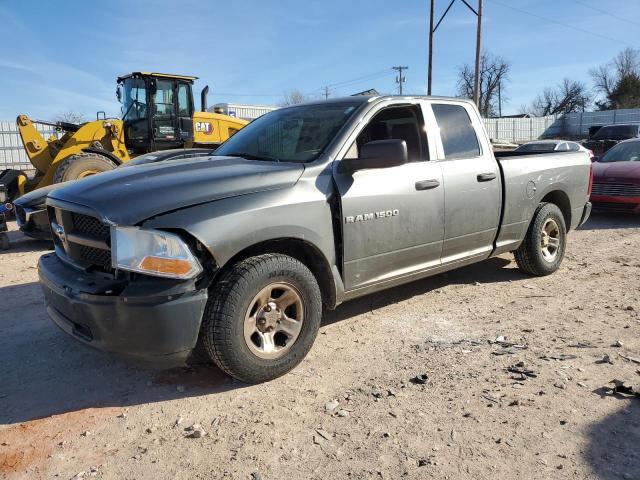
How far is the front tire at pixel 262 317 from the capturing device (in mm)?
3018

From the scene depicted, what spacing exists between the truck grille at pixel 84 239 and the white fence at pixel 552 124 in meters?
42.5

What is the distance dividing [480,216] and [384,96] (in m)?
1.43

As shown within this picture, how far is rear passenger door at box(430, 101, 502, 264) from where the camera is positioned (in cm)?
444

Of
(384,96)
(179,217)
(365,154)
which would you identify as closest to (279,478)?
(179,217)

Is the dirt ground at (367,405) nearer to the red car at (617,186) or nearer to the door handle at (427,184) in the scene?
the door handle at (427,184)

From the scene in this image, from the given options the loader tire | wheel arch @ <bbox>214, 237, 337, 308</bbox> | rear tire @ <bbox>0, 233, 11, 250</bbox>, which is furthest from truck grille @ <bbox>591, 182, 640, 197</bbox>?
rear tire @ <bbox>0, 233, 11, 250</bbox>

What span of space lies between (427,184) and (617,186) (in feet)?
23.1

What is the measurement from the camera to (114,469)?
99.5 inches

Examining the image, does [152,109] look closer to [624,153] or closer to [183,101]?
[183,101]

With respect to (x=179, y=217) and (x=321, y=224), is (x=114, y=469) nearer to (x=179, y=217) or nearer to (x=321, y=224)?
(x=179, y=217)

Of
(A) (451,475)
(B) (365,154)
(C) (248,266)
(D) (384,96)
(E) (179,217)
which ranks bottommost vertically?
(A) (451,475)

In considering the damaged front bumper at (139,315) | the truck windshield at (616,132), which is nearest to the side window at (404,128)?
the damaged front bumper at (139,315)

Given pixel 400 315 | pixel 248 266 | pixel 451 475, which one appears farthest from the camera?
pixel 400 315

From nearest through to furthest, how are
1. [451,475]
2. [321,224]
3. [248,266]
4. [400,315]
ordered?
[451,475]
[248,266]
[321,224]
[400,315]
